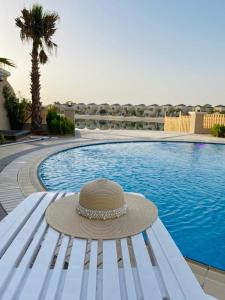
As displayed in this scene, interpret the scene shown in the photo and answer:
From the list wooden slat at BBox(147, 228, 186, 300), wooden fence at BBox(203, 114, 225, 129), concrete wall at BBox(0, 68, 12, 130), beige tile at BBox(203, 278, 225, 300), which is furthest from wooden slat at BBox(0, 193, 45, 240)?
wooden fence at BBox(203, 114, 225, 129)

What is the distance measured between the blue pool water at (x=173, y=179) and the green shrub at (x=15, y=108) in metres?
5.80

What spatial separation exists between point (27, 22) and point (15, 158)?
9.30 m

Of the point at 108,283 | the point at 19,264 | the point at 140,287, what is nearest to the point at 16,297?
the point at 19,264

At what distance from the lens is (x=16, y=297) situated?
1.37 metres

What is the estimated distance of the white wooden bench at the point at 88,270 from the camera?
4.69 ft

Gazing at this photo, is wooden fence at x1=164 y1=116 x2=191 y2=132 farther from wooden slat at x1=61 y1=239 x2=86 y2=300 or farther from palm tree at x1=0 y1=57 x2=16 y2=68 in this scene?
wooden slat at x1=61 y1=239 x2=86 y2=300

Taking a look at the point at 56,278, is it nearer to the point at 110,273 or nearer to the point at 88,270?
the point at 88,270

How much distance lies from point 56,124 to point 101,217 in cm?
1472

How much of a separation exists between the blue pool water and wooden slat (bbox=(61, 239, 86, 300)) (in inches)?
→ 102

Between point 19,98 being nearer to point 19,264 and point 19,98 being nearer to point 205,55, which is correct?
point 205,55

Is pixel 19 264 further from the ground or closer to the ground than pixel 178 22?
closer to the ground

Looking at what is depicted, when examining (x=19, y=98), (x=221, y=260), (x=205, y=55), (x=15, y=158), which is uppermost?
(x=205, y=55)

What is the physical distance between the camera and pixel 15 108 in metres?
15.6

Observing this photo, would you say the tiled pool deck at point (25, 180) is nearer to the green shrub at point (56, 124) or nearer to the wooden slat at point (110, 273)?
the wooden slat at point (110, 273)
